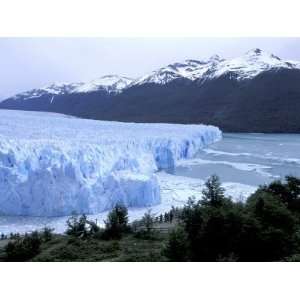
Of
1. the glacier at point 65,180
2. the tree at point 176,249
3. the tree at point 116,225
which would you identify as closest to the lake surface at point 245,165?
the glacier at point 65,180

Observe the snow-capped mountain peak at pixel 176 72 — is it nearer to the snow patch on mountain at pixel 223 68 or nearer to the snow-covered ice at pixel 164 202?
the snow patch on mountain at pixel 223 68

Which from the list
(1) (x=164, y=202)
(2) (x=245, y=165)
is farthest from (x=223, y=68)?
(1) (x=164, y=202)

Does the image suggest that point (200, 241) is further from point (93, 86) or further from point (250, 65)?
point (93, 86)

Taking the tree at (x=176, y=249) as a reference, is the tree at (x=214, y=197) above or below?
above

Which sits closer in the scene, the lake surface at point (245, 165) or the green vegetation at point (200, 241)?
the green vegetation at point (200, 241)

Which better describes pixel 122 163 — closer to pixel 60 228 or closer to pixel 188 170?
pixel 60 228

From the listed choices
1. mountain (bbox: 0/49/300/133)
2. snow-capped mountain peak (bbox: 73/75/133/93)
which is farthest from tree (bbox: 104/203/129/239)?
snow-capped mountain peak (bbox: 73/75/133/93)

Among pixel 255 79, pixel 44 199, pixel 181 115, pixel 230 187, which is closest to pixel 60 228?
pixel 44 199
